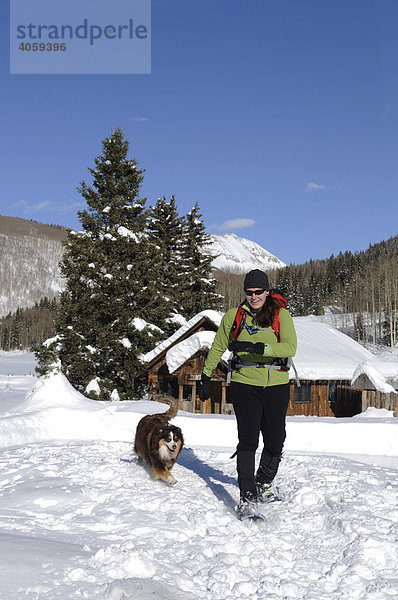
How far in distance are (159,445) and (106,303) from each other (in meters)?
14.5

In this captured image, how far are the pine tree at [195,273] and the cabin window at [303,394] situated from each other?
1029 cm

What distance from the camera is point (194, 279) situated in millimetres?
30562

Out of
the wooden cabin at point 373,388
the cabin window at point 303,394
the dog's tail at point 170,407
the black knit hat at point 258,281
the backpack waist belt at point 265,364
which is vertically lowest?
the cabin window at point 303,394

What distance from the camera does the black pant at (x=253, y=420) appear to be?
14.3ft

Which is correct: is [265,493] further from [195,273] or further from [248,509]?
[195,273]

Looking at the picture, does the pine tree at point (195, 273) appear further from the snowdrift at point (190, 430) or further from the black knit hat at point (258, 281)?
the black knit hat at point (258, 281)

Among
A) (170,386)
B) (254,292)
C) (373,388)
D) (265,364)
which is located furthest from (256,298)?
(170,386)

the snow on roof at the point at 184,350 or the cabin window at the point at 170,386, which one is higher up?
the snow on roof at the point at 184,350

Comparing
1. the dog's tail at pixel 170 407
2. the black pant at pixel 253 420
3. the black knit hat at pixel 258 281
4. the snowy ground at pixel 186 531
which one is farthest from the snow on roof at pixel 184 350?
the black knit hat at pixel 258 281

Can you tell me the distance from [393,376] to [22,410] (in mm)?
16396

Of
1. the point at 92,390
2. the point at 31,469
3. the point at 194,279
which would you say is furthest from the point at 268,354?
the point at 194,279

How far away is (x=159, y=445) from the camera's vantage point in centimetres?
580

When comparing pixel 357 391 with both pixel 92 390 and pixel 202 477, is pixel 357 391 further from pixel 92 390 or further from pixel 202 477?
pixel 202 477

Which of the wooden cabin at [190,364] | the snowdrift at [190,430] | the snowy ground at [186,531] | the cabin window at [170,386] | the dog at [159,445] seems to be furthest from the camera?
the cabin window at [170,386]
